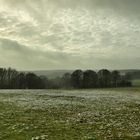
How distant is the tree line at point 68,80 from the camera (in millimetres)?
141500

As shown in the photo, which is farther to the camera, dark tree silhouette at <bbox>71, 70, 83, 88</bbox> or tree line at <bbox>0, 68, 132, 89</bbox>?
dark tree silhouette at <bbox>71, 70, 83, 88</bbox>

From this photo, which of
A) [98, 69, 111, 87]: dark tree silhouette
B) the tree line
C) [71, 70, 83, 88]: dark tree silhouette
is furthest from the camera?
[98, 69, 111, 87]: dark tree silhouette

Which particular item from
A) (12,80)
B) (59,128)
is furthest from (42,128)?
(12,80)

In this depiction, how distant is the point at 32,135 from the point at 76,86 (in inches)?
5262

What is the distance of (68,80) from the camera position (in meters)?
162

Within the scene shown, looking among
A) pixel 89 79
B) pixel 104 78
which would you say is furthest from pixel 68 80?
pixel 104 78

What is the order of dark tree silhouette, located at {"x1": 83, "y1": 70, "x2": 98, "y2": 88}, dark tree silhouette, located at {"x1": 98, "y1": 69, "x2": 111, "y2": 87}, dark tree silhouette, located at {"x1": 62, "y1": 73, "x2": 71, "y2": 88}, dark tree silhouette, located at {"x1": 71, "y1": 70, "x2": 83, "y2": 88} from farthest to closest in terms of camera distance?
dark tree silhouette, located at {"x1": 62, "y1": 73, "x2": 71, "y2": 88} → dark tree silhouette, located at {"x1": 98, "y1": 69, "x2": 111, "y2": 87} → dark tree silhouette, located at {"x1": 71, "y1": 70, "x2": 83, "y2": 88} → dark tree silhouette, located at {"x1": 83, "y1": 70, "x2": 98, "y2": 88}

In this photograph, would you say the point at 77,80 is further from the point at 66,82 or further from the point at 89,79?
the point at 66,82

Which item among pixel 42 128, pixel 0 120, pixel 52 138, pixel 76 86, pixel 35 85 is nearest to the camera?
pixel 52 138

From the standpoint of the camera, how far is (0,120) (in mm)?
25250

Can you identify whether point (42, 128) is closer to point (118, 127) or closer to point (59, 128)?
point (59, 128)

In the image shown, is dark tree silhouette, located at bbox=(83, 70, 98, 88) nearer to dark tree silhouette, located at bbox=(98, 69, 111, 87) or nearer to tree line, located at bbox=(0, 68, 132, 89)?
tree line, located at bbox=(0, 68, 132, 89)

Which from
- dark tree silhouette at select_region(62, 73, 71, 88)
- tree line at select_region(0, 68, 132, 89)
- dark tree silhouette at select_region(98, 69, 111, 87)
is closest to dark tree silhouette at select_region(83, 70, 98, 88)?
tree line at select_region(0, 68, 132, 89)

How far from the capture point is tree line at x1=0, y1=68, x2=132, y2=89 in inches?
5571
